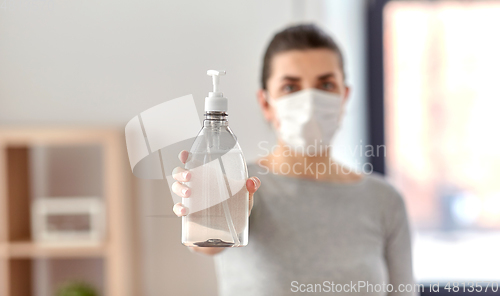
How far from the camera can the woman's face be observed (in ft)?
1.50

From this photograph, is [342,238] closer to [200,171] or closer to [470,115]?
[200,171]

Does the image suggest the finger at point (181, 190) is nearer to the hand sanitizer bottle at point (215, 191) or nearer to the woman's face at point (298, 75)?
the hand sanitizer bottle at point (215, 191)

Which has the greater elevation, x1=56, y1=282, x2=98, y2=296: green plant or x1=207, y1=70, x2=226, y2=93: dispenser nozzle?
x1=207, y1=70, x2=226, y2=93: dispenser nozzle

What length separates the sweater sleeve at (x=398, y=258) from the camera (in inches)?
23.7

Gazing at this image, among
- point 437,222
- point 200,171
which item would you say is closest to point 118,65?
point 200,171

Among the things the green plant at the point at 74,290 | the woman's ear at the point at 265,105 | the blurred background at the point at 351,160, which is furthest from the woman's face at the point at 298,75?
the green plant at the point at 74,290

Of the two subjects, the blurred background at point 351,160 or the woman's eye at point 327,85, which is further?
the blurred background at point 351,160

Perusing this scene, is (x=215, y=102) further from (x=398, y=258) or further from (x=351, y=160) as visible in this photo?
(x=351, y=160)

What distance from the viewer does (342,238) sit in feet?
1.86

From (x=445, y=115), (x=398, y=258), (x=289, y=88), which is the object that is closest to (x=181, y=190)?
(x=289, y=88)

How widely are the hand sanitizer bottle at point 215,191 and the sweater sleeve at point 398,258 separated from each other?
0.37 metres

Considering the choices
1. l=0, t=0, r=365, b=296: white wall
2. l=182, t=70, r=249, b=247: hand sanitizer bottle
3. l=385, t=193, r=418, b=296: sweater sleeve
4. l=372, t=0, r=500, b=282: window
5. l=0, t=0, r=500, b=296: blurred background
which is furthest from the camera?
l=372, t=0, r=500, b=282: window

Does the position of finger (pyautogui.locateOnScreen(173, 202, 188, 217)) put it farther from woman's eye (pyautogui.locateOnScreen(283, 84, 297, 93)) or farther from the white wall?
woman's eye (pyautogui.locateOnScreen(283, 84, 297, 93))

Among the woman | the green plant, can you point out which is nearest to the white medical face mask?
the woman
